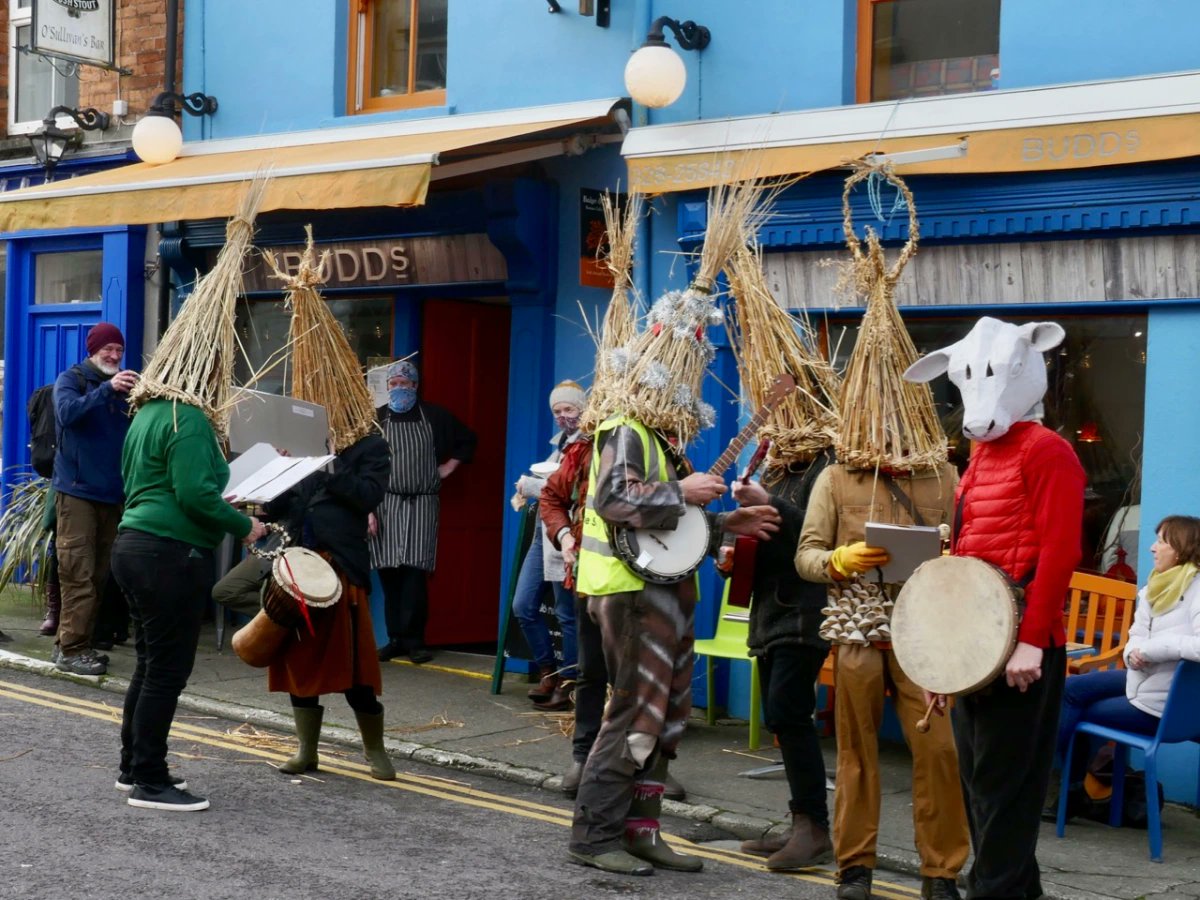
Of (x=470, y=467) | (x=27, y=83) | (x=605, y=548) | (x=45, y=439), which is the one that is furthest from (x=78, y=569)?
(x=27, y=83)

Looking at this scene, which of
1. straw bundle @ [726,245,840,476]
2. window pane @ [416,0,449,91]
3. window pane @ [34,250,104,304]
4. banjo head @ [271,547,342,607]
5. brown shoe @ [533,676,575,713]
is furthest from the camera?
window pane @ [34,250,104,304]

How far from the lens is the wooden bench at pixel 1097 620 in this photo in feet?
25.0

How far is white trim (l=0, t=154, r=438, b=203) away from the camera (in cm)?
891

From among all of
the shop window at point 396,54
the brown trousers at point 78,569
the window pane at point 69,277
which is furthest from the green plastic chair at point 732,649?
the window pane at point 69,277

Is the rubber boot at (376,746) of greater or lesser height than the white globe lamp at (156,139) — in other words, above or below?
below

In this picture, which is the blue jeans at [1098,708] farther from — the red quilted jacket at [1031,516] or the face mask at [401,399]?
the face mask at [401,399]

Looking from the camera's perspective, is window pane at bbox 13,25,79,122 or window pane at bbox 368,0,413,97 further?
window pane at bbox 13,25,79,122

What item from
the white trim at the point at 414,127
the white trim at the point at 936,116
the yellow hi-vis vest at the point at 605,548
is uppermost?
the white trim at the point at 414,127

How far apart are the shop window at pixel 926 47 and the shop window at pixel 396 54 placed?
3.23m

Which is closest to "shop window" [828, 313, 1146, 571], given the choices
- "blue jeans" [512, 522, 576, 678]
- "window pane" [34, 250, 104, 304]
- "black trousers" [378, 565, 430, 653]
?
"blue jeans" [512, 522, 576, 678]

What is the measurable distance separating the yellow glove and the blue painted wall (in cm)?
349

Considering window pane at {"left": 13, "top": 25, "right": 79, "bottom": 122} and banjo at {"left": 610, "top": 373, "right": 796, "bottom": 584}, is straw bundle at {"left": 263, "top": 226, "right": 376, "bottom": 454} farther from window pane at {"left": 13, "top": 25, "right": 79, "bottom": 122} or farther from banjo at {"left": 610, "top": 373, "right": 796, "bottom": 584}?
window pane at {"left": 13, "top": 25, "right": 79, "bottom": 122}

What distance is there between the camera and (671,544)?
5844 millimetres

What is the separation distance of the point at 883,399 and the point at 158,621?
297 centimetres
